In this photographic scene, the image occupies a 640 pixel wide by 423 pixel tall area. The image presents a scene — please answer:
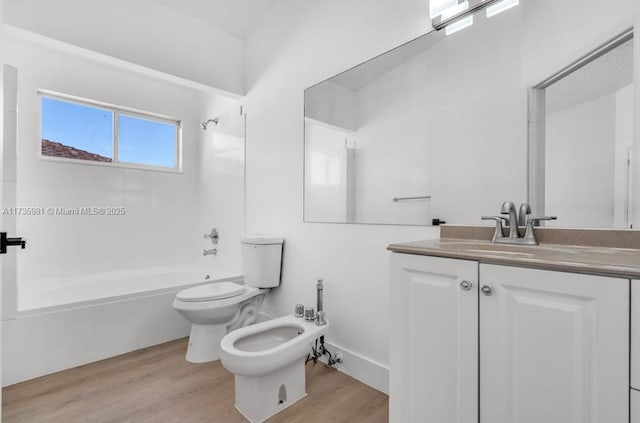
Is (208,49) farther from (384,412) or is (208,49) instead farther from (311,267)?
(384,412)

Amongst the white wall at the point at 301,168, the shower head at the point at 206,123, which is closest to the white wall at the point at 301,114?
the white wall at the point at 301,168

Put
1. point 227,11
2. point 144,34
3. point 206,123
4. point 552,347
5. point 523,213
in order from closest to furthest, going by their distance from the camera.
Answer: point 552,347 < point 523,213 < point 144,34 < point 227,11 < point 206,123

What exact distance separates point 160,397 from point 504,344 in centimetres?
175

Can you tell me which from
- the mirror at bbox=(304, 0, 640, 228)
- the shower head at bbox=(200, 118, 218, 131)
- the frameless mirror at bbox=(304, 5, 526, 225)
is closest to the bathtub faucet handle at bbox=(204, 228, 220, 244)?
the shower head at bbox=(200, 118, 218, 131)

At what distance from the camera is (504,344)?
88 cm

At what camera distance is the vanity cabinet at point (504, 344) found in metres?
0.74

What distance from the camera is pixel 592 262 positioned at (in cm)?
78

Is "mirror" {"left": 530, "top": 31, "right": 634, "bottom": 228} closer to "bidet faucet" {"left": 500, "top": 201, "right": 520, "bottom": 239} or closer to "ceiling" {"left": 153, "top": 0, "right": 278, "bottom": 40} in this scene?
"bidet faucet" {"left": 500, "top": 201, "right": 520, "bottom": 239}

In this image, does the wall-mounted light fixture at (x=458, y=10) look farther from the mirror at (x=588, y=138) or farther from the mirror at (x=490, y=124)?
the mirror at (x=588, y=138)

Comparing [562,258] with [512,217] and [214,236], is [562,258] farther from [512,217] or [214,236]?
[214,236]

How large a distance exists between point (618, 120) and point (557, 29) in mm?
439

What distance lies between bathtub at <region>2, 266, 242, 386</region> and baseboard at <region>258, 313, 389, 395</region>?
3.89 ft

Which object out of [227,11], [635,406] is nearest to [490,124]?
[635,406]

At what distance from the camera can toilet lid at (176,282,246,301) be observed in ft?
6.78
